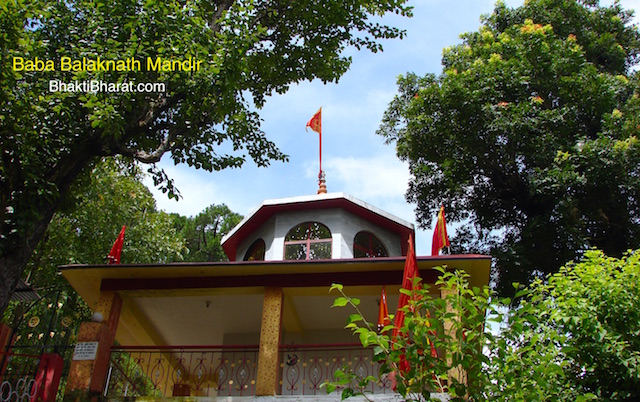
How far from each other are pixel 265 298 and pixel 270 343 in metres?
0.96

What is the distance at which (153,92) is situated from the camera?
10.2 meters

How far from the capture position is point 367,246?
46.2 feet

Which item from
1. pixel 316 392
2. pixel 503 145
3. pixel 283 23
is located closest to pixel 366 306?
pixel 316 392

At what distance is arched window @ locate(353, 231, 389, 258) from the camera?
13.8 metres

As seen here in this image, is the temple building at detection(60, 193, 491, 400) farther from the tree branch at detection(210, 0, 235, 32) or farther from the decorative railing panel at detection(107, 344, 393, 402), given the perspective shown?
the tree branch at detection(210, 0, 235, 32)

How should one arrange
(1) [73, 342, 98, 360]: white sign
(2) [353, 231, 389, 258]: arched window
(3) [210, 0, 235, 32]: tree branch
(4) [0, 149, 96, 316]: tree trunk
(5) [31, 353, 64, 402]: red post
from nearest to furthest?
(4) [0, 149, 96, 316]: tree trunk < (5) [31, 353, 64, 402]: red post < (1) [73, 342, 98, 360]: white sign < (3) [210, 0, 235, 32]: tree branch < (2) [353, 231, 389, 258]: arched window

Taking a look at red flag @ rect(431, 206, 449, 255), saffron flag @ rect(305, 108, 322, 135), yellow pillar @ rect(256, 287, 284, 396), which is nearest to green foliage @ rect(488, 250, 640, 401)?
red flag @ rect(431, 206, 449, 255)

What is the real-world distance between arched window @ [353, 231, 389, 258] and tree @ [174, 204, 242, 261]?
1694 cm

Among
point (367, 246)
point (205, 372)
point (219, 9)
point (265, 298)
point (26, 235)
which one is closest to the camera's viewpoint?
point (26, 235)

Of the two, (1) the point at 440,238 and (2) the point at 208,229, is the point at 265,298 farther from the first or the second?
(2) the point at 208,229

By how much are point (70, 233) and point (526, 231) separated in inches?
601

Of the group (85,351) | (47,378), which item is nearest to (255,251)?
(85,351)

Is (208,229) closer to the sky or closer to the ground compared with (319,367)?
closer to the sky

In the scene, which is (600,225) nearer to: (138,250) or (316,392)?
(316,392)
